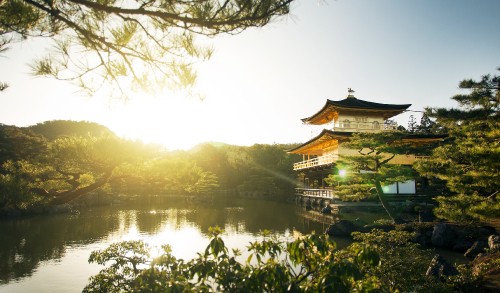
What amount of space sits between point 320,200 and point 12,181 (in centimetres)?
1910

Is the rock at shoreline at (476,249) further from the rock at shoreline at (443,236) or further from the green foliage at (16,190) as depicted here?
the green foliage at (16,190)

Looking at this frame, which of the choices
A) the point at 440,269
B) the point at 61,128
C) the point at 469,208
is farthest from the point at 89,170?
the point at 61,128

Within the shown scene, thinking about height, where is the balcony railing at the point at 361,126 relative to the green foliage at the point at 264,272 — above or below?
above

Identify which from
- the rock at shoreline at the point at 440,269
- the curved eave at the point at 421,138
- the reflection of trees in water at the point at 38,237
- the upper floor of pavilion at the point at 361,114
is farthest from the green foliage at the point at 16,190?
the curved eave at the point at 421,138

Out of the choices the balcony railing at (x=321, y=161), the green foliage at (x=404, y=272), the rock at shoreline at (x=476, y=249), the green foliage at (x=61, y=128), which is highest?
the green foliage at (x=61, y=128)

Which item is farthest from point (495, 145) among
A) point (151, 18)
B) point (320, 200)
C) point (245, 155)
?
point (245, 155)

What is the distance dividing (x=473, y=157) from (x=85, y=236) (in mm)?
15050

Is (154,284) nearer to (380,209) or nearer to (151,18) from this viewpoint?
(151,18)

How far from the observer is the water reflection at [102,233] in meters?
10.5

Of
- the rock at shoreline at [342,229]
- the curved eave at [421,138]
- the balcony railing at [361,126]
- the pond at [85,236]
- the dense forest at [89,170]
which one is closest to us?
the dense forest at [89,170]

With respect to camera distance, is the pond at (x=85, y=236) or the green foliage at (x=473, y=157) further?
the pond at (x=85, y=236)

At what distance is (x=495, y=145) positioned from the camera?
7.25 m

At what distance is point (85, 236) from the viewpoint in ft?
48.9

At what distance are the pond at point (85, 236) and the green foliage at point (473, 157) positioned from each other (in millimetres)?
4934
